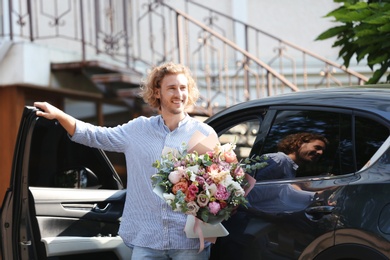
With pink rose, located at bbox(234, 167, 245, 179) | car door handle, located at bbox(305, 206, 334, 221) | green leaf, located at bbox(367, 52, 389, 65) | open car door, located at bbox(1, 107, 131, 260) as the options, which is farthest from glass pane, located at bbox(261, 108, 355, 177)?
green leaf, located at bbox(367, 52, 389, 65)

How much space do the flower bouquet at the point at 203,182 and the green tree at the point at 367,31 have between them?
173 centimetres

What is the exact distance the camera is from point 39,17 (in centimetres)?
1073

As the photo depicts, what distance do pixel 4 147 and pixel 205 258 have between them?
5577mm

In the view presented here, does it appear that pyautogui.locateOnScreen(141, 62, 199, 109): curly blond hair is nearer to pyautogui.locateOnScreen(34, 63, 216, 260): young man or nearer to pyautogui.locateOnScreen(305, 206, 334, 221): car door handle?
pyautogui.locateOnScreen(34, 63, 216, 260): young man

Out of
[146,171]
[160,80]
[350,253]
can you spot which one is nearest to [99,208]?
[146,171]

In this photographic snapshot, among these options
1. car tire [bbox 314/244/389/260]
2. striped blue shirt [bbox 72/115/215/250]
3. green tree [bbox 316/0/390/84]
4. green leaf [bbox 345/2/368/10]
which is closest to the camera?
car tire [bbox 314/244/389/260]

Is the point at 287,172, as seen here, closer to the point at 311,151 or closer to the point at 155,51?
the point at 311,151

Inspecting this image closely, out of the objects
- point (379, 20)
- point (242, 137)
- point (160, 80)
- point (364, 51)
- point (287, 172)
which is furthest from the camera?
point (242, 137)

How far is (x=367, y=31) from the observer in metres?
5.38

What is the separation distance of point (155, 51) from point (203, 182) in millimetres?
7203

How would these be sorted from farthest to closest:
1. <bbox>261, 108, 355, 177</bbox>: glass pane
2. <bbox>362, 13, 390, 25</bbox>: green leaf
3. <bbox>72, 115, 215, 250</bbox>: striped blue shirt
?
1. <bbox>362, 13, 390, 25</bbox>: green leaf
2. <bbox>72, 115, 215, 250</bbox>: striped blue shirt
3. <bbox>261, 108, 355, 177</bbox>: glass pane

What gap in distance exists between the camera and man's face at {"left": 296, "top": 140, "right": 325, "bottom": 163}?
4.18m

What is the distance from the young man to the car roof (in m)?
0.43

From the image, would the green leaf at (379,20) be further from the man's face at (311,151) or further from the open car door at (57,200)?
the open car door at (57,200)
